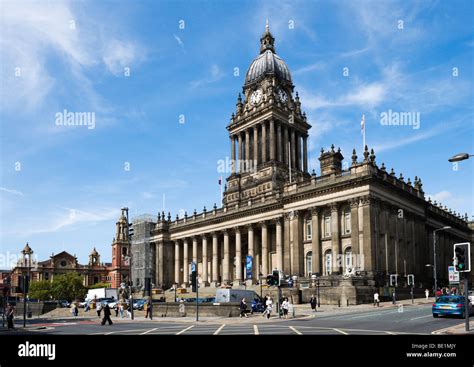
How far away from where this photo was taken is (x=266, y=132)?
96.8m

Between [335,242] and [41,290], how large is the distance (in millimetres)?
86005

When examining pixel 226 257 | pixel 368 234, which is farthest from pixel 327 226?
pixel 226 257

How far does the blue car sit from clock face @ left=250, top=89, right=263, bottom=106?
73.5m

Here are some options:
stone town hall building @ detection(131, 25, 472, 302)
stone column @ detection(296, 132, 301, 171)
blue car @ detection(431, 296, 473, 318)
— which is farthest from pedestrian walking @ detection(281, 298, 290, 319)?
stone column @ detection(296, 132, 301, 171)

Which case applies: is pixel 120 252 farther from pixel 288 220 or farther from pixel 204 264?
pixel 288 220

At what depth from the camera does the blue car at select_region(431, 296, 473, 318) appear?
3056 cm

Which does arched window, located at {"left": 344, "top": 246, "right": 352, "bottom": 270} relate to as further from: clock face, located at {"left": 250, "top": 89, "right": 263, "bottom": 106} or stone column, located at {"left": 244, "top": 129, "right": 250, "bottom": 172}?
clock face, located at {"left": 250, "top": 89, "right": 263, "bottom": 106}

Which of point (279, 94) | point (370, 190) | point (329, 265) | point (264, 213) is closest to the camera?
point (370, 190)

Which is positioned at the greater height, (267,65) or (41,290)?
(267,65)
